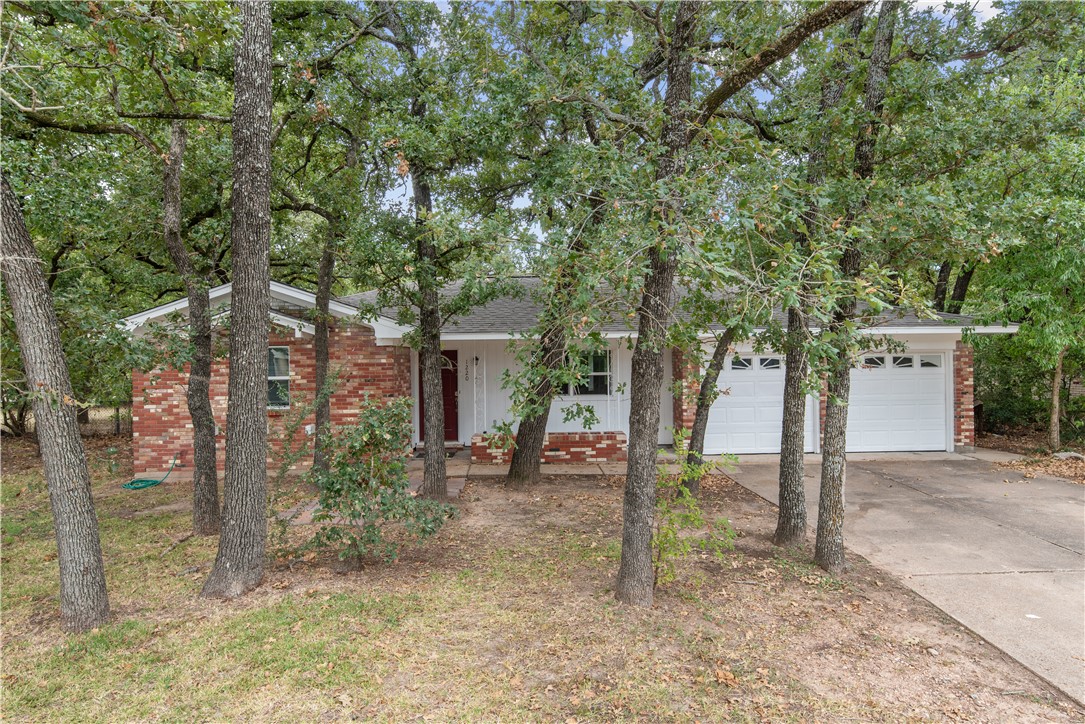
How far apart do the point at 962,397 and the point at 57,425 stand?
45.5ft

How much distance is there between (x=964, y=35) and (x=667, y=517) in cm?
544

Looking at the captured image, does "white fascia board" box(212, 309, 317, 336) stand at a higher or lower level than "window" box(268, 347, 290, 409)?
higher

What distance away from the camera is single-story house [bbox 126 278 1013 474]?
9789 millimetres

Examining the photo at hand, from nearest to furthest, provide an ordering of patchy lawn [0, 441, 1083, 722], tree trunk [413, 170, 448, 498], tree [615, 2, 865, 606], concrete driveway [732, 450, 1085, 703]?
patchy lawn [0, 441, 1083, 722] → concrete driveway [732, 450, 1085, 703] → tree [615, 2, 865, 606] → tree trunk [413, 170, 448, 498]

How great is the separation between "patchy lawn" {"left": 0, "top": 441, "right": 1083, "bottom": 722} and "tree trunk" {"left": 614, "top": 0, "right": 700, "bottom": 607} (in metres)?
0.33

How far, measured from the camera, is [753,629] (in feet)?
13.4

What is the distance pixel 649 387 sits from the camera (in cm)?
438

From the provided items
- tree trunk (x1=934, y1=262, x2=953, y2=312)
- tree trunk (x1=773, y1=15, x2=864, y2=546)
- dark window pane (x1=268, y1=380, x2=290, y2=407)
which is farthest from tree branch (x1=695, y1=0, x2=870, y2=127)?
tree trunk (x1=934, y1=262, x2=953, y2=312)

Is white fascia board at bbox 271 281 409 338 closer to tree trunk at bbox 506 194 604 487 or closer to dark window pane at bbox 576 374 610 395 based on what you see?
tree trunk at bbox 506 194 604 487

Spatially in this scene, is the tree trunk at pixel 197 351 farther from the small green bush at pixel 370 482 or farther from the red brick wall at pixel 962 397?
the red brick wall at pixel 962 397

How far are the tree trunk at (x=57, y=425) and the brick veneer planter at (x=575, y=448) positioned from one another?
6.53 m

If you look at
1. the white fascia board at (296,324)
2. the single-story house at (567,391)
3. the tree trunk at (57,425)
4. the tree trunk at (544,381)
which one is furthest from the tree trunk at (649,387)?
the white fascia board at (296,324)

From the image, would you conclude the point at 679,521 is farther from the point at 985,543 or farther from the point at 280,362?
the point at 280,362

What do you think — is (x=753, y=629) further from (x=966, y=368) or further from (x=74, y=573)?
(x=966, y=368)
